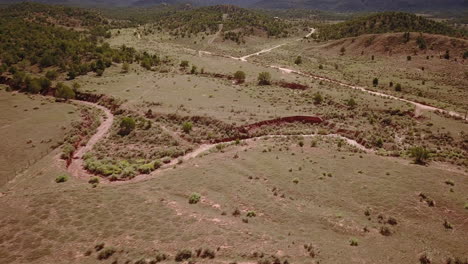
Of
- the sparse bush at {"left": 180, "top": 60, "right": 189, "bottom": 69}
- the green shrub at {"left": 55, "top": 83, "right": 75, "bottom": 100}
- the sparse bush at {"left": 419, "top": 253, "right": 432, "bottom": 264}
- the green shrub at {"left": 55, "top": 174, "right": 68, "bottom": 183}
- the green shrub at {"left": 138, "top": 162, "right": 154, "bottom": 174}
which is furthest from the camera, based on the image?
the sparse bush at {"left": 180, "top": 60, "right": 189, "bottom": 69}

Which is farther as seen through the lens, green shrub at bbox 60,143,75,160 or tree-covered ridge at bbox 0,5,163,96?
tree-covered ridge at bbox 0,5,163,96

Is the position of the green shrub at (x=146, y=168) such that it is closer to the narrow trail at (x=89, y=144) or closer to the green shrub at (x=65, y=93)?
the narrow trail at (x=89, y=144)

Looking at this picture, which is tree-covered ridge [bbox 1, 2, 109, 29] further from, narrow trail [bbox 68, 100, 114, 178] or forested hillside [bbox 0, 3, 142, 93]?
narrow trail [bbox 68, 100, 114, 178]

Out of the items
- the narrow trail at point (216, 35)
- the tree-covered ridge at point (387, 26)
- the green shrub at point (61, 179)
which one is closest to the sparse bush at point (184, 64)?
the narrow trail at point (216, 35)

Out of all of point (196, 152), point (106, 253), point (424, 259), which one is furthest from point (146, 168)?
point (424, 259)

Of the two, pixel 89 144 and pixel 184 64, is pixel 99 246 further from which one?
pixel 184 64

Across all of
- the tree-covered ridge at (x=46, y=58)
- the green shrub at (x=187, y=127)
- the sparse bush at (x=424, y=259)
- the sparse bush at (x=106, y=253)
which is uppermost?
the tree-covered ridge at (x=46, y=58)

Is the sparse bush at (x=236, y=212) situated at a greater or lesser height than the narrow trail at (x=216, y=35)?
lesser

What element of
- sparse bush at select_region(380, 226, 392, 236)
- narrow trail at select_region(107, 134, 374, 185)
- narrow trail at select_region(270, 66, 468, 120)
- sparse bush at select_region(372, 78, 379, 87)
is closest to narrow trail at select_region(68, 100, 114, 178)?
narrow trail at select_region(107, 134, 374, 185)
